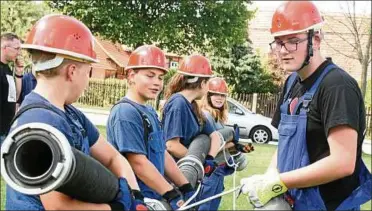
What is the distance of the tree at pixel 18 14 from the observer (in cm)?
4755

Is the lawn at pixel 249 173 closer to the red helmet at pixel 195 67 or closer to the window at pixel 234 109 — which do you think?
the red helmet at pixel 195 67

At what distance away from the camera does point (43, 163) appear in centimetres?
221

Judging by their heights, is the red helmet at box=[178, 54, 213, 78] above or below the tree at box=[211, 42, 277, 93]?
above

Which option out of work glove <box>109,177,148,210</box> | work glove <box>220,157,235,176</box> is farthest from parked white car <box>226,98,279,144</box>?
work glove <box>109,177,148,210</box>

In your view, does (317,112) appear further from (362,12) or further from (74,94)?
(362,12)

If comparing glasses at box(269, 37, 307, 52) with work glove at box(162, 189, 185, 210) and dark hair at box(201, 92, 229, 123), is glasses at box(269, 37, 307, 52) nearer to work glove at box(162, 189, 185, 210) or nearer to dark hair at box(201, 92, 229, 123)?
work glove at box(162, 189, 185, 210)

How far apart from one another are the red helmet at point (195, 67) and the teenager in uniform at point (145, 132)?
1.25 meters

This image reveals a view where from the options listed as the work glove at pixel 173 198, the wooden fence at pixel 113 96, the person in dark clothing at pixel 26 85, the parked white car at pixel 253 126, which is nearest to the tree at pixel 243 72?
the wooden fence at pixel 113 96

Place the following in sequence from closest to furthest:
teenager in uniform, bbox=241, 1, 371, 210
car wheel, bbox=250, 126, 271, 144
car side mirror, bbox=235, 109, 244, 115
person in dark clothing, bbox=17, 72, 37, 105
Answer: teenager in uniform, bbox=241, 1, 371, 210 < person in dark clothing, bbox=17, 72, 37, 105 < car wheel, bbox=250, 126, 271, 144 < car side mirror, bbox=235, 109, 244, 115

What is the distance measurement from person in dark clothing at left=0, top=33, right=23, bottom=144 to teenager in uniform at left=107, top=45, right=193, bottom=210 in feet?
12.3

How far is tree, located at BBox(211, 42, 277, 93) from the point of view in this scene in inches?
1217

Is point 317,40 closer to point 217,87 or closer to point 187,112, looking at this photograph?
point 187,112

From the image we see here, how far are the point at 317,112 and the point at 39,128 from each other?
165 centimetres

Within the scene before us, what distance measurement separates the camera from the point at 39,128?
210cm
